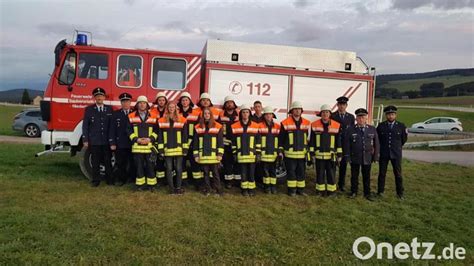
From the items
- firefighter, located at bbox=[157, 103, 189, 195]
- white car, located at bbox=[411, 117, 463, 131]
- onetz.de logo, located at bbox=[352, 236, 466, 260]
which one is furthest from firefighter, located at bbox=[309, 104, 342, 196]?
white car, located at bbox=[411, 117, 463, 131]

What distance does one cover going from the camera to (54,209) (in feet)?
20.9

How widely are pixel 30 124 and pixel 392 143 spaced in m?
18.6

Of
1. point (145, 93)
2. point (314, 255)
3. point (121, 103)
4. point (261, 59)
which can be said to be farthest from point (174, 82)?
point (314, 255)

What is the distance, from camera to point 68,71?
8234 millimetres

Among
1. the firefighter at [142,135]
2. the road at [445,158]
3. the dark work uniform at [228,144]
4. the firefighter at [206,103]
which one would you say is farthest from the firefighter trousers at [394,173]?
the road at [445,158]

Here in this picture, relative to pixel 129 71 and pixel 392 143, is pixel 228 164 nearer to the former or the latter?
pixel 129 71

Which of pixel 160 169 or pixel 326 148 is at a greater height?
pixel 326 148

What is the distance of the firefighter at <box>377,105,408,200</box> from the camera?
316 inches

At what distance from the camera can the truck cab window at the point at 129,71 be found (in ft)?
27.3

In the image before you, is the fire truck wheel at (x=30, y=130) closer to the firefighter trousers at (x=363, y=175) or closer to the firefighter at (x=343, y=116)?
the firefighter at (x=343, y=116)

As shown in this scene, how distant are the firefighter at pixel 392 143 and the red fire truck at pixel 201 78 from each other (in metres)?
1.14

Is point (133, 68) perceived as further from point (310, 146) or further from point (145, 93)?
point (310, 146)

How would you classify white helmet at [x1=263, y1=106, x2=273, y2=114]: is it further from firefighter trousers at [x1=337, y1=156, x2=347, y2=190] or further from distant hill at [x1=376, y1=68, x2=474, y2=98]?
distant hill at [x1=376, y1=68, x2=474, y2=98]

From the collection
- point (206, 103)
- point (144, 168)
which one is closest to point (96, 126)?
point (144, 168)
